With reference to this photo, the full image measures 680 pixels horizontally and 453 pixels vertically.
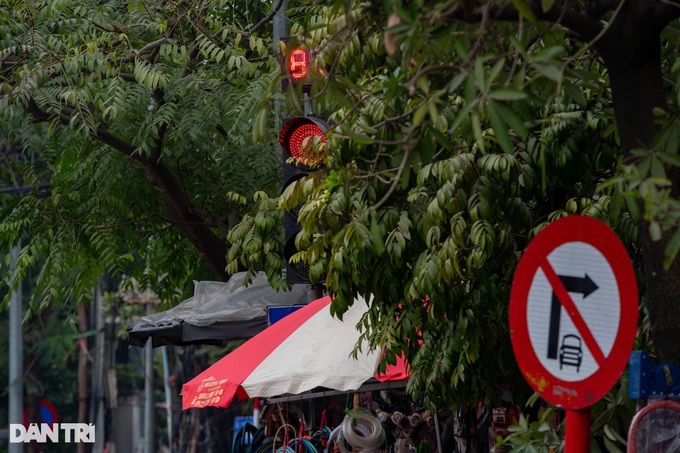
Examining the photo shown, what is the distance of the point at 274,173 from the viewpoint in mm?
14539

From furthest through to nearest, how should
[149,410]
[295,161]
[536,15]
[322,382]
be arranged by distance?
[149,410]
[322,382]
[295,161]
[536,15]

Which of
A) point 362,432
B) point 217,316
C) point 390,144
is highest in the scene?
point 217,316

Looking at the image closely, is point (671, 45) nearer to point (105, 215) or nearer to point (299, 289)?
point (299, 289)

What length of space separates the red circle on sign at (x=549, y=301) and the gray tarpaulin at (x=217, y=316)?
28.6 ft

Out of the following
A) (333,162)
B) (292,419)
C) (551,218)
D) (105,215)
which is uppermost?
(105,215)

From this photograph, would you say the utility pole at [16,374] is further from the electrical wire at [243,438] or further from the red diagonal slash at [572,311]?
the red diagonal slash at [572,311]

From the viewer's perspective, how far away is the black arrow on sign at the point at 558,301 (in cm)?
444

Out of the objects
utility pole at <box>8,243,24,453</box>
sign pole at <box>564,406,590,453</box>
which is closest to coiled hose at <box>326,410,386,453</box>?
sign pole at <box>564,406,590,453</box>

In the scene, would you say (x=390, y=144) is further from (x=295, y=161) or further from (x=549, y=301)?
(x=295, y=161)

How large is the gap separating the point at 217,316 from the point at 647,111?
9.00 m

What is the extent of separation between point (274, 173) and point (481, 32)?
1006 centimetres

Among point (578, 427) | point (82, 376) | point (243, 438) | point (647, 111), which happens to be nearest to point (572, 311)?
point (578, 427)

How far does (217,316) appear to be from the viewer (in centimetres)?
1353

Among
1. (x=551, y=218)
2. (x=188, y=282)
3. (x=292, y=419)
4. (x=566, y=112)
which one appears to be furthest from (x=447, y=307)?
(x=188, y=282)
